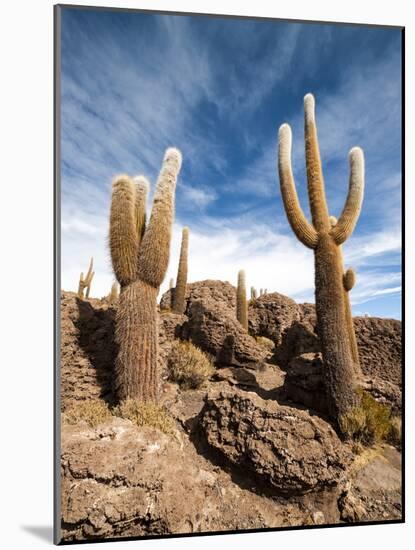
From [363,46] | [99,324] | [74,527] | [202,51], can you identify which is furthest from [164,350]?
[363,46]

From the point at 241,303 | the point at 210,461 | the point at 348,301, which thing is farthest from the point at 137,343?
the point at 241,303

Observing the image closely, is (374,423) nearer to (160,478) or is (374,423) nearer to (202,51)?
(160,478)

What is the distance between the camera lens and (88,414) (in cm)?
388

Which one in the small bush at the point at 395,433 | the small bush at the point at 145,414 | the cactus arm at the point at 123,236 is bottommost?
the small bush at the point at 395,433

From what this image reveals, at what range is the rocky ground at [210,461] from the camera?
3.33 meters

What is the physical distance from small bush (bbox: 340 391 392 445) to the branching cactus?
13cm

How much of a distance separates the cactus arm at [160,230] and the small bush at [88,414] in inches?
54.5

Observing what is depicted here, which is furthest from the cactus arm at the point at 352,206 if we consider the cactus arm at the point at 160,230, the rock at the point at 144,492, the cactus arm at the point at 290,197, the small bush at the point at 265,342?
the small bush at the point at 265,342

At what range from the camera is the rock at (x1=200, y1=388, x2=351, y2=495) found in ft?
12.3

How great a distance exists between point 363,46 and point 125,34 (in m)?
2.43

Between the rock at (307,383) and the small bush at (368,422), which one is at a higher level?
the rock at (307,383)

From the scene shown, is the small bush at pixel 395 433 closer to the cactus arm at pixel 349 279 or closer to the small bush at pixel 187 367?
the cactus arm at pixel 349 279

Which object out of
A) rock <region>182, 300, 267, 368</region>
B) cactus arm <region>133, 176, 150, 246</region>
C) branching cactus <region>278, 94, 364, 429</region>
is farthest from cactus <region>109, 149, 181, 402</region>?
rock <region>182, 300, 267, 368</region>

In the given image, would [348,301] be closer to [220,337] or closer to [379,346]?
[379,346]
